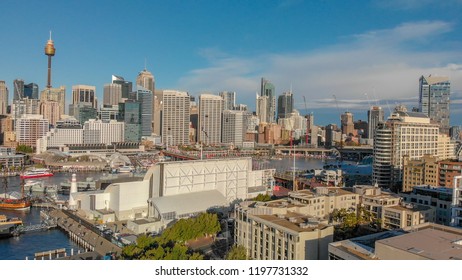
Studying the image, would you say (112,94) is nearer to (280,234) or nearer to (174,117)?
(174,117)

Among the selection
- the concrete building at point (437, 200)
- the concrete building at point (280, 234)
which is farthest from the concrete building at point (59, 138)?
the concrete building at point (280, 234)

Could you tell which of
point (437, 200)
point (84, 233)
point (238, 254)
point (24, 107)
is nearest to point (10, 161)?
point (84, 233)

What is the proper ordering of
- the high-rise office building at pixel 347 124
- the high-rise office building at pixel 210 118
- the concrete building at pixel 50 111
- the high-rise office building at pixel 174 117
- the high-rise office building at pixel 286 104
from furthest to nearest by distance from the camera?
the high-rise office building at pixel 286 104, the high-rise office building at pixel 347 124, the high-rise office building at pixel 210 118, the high-rise office building at pixel 174 117, the concrete building at pixel 50 111

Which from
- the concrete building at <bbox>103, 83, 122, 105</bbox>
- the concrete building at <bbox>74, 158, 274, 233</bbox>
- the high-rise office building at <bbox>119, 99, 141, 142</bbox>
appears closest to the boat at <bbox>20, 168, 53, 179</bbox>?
the concrete building at <bbox>74, 158, 274, 233</bbox>

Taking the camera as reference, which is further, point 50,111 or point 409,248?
point 50,111

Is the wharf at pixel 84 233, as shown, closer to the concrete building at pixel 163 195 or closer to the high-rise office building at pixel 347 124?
the concrete building at pixel 163 195
